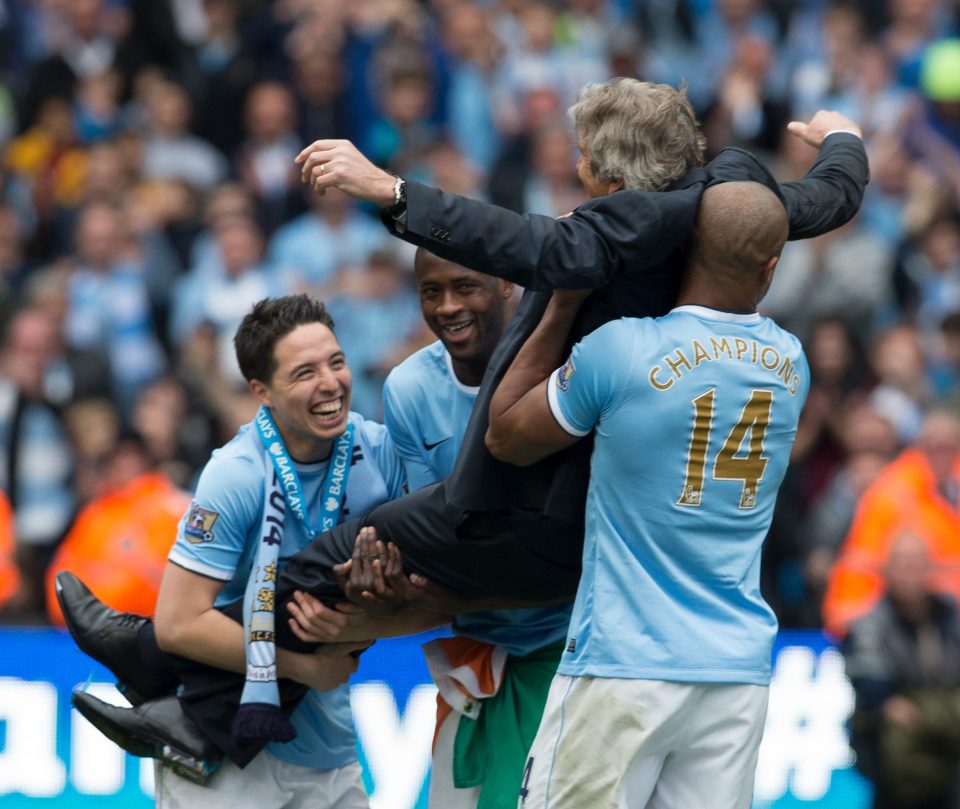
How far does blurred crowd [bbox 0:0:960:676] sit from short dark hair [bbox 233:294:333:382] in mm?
3797

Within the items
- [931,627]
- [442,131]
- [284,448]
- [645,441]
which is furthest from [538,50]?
[645,441]

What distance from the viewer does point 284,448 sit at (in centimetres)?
548

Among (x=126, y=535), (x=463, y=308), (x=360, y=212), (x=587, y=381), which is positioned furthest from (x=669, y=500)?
(x=360, y=212)

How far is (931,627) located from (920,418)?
1963mm

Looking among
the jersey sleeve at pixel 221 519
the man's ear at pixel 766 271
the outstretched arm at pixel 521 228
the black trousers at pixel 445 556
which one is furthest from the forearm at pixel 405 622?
the man's ear at pixel 766 271

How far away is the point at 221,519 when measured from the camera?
538 cm

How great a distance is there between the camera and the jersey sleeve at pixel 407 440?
5.64 meters

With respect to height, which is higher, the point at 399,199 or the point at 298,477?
the point at 399,199

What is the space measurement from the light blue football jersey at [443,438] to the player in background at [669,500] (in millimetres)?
824

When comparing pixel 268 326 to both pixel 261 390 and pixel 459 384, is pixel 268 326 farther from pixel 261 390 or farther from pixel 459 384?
pixel 459 384

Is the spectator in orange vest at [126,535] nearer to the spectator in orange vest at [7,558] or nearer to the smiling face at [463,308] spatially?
the spectator in orange vest at [7,558]

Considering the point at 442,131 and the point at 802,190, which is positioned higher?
the point at 442,131

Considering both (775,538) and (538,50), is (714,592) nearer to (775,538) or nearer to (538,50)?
(775,538)

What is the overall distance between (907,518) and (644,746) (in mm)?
→ 4856
